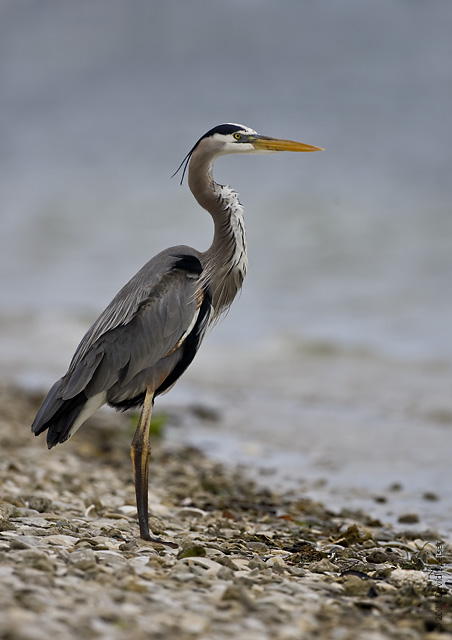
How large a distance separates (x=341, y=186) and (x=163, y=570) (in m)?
24.5

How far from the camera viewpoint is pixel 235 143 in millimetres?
5660

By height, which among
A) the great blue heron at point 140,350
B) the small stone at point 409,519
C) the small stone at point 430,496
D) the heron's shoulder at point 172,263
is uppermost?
the heron's shoulder at point 172,263

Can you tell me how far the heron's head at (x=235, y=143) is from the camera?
5.60 metres

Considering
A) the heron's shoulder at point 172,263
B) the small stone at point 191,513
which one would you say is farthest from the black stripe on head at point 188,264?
the small stone at point 191,513

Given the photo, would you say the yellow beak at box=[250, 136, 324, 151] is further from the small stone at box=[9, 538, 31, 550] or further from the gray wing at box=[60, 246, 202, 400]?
the small stone at box=[9, 538, 31, 550]

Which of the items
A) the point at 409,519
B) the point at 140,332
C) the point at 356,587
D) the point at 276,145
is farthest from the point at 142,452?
the point at 409,519

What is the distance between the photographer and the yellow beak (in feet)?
18.9

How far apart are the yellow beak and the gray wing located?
1111 millimetres

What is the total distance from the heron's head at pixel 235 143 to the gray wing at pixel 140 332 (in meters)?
0.88

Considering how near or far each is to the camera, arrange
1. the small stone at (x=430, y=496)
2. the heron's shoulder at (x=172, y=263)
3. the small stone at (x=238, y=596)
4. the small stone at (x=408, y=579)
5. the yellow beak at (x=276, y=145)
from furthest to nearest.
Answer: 1. the small stone at (x=430, y=496)
2. the yellow beak at (x=276, y=145)
3. the heron's shoulder at (x=172, y=263)
4. the small stone at (x=408, y=579)
5. the small stone at (x=238, y=596)

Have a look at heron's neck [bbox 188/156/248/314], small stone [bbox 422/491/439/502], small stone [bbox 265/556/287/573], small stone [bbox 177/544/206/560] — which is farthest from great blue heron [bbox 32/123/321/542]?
small stone [bbox 422/491/439/502]

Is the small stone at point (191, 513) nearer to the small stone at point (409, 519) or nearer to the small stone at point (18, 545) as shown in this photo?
the small stone at point (409, 519)

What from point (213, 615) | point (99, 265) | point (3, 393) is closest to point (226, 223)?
point (213, 615)

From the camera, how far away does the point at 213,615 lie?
10.8ft
